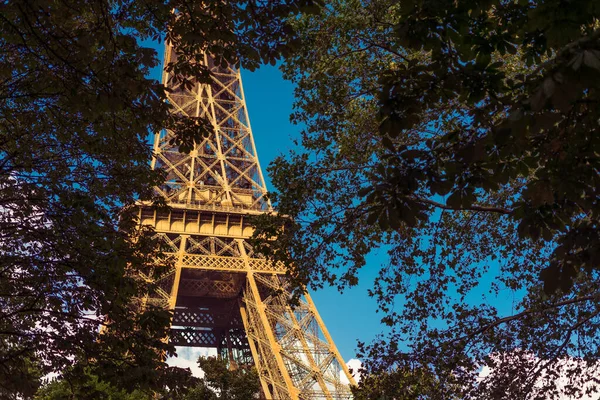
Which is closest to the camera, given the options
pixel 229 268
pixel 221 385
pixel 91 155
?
pixel 91 155

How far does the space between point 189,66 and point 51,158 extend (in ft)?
10.5

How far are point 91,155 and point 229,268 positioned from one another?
20.4 m

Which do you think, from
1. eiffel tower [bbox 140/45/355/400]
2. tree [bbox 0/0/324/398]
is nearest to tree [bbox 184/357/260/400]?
eiffel tower [bbox 140/45/355/400]

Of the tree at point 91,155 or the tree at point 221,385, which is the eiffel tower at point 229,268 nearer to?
the tree at point 221,385

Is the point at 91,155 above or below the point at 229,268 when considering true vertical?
below

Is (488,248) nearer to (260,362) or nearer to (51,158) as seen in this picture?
(51,158)

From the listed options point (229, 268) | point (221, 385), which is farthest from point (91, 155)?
point (229, 268)

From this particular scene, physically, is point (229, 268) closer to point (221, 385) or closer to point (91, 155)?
point (221, 385)

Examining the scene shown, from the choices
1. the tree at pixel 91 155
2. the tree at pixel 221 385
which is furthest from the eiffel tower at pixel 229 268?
the tree at pixel 91 155

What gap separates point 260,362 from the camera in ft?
94.1

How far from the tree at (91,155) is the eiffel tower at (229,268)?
1295 centimetres

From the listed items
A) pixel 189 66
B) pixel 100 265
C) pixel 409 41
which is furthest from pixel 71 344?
pixel 409 41

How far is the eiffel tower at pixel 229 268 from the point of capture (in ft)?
88.7

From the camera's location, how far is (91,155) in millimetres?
10031
